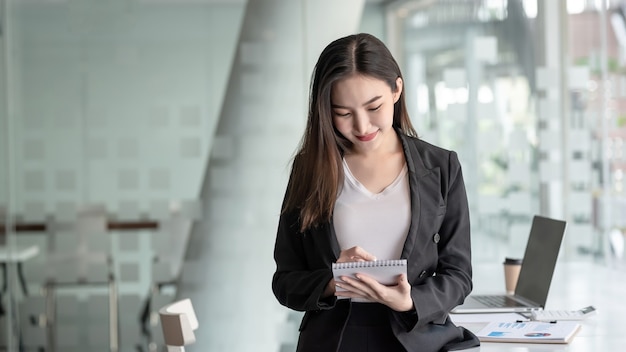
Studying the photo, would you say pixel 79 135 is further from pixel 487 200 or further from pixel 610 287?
pixel 610 287

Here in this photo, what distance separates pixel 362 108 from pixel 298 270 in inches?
14.5

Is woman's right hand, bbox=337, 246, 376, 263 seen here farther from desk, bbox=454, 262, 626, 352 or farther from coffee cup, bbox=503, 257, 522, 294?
coffee cup, bbox=503, 257, 522, 294

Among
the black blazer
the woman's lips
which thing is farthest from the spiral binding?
the woman's lips

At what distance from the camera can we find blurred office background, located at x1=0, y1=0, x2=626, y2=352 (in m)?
4.57

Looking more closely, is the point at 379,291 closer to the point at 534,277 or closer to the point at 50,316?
the point at 534,277

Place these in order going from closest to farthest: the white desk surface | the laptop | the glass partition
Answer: the laptop < the white desk surface < the glass partition

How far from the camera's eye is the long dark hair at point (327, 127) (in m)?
1.81

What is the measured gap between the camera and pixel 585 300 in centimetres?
292

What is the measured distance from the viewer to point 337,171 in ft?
6.13

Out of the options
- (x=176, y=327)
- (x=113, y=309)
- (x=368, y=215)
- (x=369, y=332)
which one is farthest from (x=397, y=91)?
(x=113, y=309)

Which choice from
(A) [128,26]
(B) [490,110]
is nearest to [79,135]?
(A) [128,26]

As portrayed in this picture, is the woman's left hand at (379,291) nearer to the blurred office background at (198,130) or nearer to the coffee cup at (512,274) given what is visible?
the coffee cup at (512,274)

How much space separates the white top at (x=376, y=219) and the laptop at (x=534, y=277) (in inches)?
31.2

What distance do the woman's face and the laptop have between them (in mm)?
902
